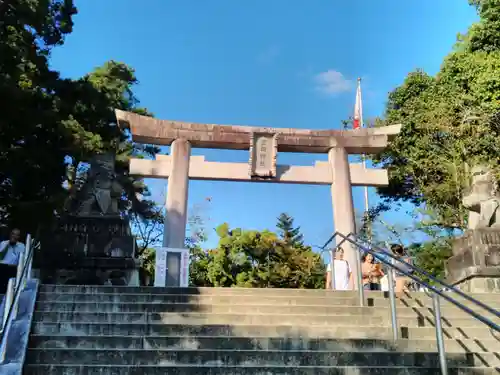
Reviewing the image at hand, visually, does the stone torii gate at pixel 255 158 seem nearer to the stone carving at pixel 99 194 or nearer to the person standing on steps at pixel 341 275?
the stone carving at pixel 99 194

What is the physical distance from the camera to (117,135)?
20.9 metres

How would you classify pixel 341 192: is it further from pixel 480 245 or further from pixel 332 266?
pixel 480 245

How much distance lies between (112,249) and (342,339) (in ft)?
19.7

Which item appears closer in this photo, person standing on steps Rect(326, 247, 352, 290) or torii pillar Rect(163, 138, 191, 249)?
person standing on steps Rect(326, 247, 352, 290)

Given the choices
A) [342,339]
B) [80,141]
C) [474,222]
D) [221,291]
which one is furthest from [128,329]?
[80,141]

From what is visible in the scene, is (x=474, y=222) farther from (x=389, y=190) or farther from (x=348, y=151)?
(x=389, y=190)

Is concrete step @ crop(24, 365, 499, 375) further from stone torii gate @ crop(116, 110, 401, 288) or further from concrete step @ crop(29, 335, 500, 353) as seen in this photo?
stone torii gate @ crop(116, 110, 401, 288)

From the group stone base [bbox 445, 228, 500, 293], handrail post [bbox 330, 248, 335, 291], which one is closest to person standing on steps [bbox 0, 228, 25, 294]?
handrail post [bbox 330, 248, 335, 291]

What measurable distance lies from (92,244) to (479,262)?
7.20 metres

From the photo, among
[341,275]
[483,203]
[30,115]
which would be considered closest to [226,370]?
[341,275]

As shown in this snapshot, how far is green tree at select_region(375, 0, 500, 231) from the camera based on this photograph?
16.6 meters

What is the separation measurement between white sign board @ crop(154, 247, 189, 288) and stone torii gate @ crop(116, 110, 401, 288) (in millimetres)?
1419

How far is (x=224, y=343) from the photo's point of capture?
4926 millimetres

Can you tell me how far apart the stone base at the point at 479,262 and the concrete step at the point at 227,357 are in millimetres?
4592
